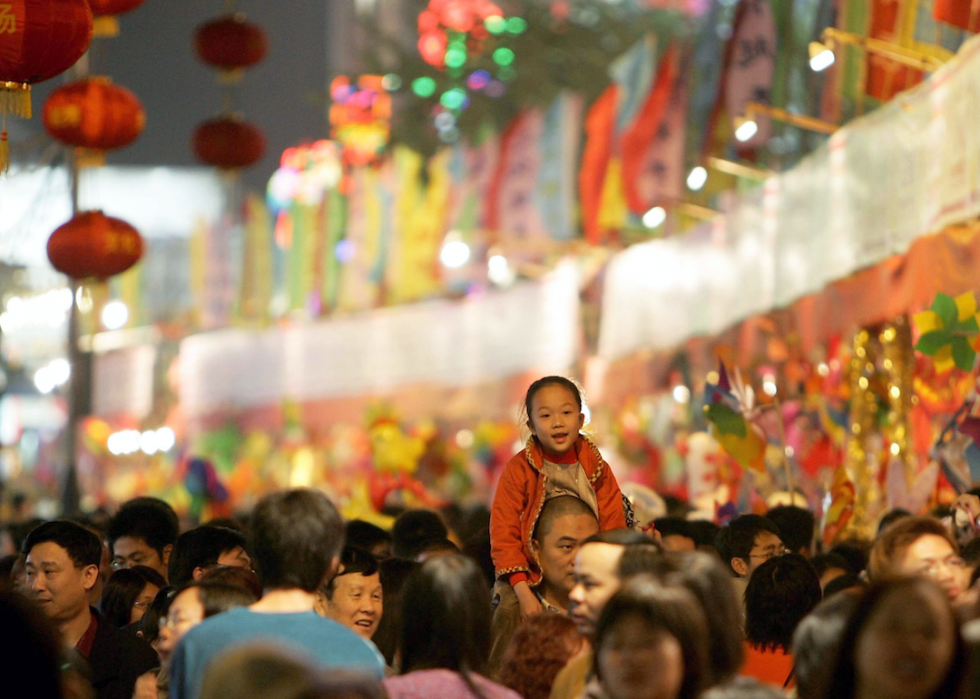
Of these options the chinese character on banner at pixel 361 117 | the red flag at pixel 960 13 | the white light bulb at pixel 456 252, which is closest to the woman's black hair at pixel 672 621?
the red flag at pixel 960 13

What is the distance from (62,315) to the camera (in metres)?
30.4

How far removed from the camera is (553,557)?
255 inches

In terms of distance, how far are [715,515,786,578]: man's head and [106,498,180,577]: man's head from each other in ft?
9.17

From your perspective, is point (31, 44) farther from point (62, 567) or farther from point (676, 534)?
point (676, 534)

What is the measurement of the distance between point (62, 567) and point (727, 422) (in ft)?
17.2

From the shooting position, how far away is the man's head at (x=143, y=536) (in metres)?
8.26

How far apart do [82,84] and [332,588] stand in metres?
6.94

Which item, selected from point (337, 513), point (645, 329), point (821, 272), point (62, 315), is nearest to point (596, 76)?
point (62, 315)

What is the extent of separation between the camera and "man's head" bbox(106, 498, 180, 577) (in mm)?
8258

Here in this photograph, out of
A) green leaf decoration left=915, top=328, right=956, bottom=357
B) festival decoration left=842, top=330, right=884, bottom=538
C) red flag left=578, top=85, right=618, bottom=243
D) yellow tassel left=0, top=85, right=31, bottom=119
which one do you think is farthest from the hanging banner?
yellow tassel left=0, top=85, right=31, bottom=119

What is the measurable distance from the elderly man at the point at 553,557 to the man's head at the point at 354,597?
51 cm

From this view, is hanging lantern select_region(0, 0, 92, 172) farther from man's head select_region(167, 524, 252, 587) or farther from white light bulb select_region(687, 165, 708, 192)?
white light bulb select_region(687, 165, 708, 192)

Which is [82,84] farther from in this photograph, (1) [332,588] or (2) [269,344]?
(2) [269,344]

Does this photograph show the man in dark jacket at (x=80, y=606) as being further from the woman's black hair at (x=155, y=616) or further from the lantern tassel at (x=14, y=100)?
the lantern tassel at (x=14, y=100)
